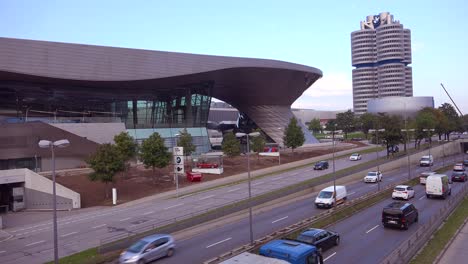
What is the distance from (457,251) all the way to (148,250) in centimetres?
1481

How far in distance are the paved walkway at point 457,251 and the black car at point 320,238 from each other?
5.16 meters

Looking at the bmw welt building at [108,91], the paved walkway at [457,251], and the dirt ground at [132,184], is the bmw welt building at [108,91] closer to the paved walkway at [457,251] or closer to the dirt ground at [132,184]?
the dirt ground at [132,184]

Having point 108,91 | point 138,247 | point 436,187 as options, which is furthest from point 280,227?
point 108,91

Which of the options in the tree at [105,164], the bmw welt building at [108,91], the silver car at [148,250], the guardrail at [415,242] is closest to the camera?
the guardrail at [415,242]

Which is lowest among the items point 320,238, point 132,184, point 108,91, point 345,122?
point 132,184

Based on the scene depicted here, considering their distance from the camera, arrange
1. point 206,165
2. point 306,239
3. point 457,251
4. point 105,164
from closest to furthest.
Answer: point 457,251
point 306,239
point 105,164
point 206,165

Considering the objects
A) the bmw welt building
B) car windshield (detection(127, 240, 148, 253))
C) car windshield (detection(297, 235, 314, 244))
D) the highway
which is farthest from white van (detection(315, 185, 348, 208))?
the bmw welt building

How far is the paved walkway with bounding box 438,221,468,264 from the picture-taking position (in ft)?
55.6

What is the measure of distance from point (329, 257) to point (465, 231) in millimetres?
8908

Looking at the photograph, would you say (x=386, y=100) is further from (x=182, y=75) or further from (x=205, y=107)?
(x=182, y=75)

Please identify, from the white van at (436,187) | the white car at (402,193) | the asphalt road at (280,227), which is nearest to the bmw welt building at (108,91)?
the asphalt road at (280,227)

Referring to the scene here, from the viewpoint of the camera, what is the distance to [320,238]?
64.5ft

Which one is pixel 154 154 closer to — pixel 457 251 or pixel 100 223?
pixel 100 223

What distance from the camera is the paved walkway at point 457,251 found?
16.9 m
